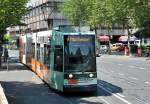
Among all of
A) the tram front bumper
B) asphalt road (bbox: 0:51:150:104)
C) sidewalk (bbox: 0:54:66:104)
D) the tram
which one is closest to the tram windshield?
the tram

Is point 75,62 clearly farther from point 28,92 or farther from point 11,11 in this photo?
point 11,11

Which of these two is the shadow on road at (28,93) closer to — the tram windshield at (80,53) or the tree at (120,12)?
the tram windshield at (80,53)

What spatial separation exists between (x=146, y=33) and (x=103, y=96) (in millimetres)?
59080

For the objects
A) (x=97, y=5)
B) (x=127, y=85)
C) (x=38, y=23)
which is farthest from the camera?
(x=38, y=23)

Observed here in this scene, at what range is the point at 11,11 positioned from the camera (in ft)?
146

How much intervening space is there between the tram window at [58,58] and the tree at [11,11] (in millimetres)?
20624

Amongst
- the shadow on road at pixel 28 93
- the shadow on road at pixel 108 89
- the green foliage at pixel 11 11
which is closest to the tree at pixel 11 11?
the green foliage at pixel 11 11

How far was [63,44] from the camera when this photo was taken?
22984mm

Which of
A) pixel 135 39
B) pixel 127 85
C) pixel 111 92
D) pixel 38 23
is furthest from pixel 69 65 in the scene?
pixel 38 23

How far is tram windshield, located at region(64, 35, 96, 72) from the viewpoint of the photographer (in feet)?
74.9

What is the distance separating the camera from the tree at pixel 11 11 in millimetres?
43656

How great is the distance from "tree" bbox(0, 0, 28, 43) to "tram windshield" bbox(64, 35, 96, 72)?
21.2m

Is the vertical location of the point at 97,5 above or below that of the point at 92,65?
above

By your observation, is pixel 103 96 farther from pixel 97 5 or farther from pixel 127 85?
pixel 97 5
